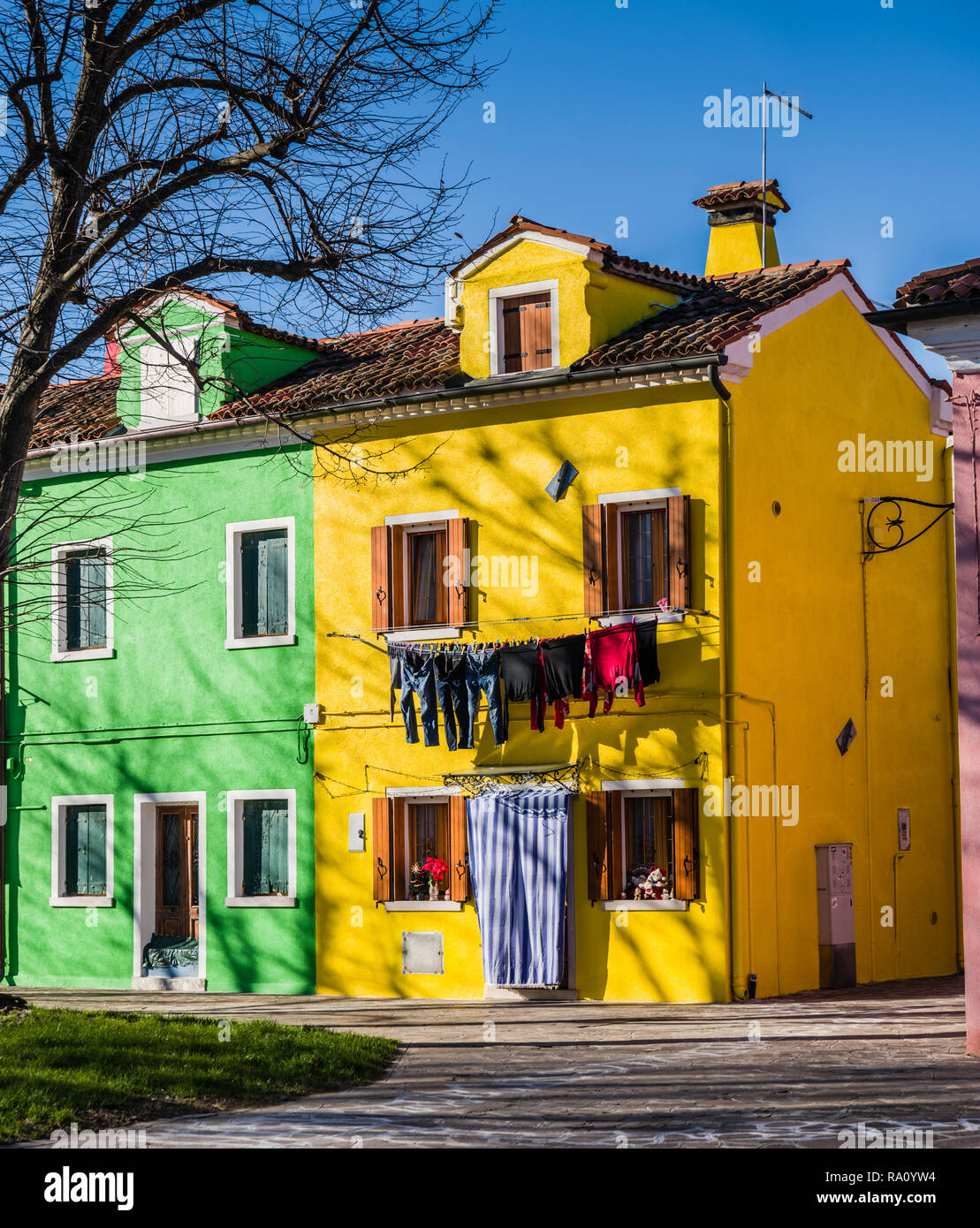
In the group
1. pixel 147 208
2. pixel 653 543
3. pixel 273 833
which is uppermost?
pixel 147 208

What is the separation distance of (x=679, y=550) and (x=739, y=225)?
8415 millimetres

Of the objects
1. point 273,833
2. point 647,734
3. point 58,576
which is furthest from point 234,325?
point 647,734

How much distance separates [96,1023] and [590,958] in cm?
644

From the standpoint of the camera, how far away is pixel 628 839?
64.8 ft

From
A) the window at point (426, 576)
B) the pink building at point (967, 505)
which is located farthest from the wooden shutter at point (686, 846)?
the pink building at point (967, 505)

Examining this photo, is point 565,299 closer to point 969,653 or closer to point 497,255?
point 497,255

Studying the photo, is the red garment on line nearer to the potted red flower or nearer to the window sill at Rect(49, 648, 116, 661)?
the potted red flower

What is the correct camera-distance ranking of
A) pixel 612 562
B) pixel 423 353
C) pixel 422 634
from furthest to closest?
1. pixel 423 353
2. pixel 422 634
3. pixel 612 562

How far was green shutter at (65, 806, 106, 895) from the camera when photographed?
23578 mm

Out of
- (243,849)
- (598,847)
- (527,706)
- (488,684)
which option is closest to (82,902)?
(243,849)

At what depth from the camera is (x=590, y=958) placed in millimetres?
19609

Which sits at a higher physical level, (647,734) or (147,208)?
(147,208)

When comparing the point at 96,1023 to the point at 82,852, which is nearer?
the point at 96,1023

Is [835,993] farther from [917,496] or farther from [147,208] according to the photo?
[147,208]
